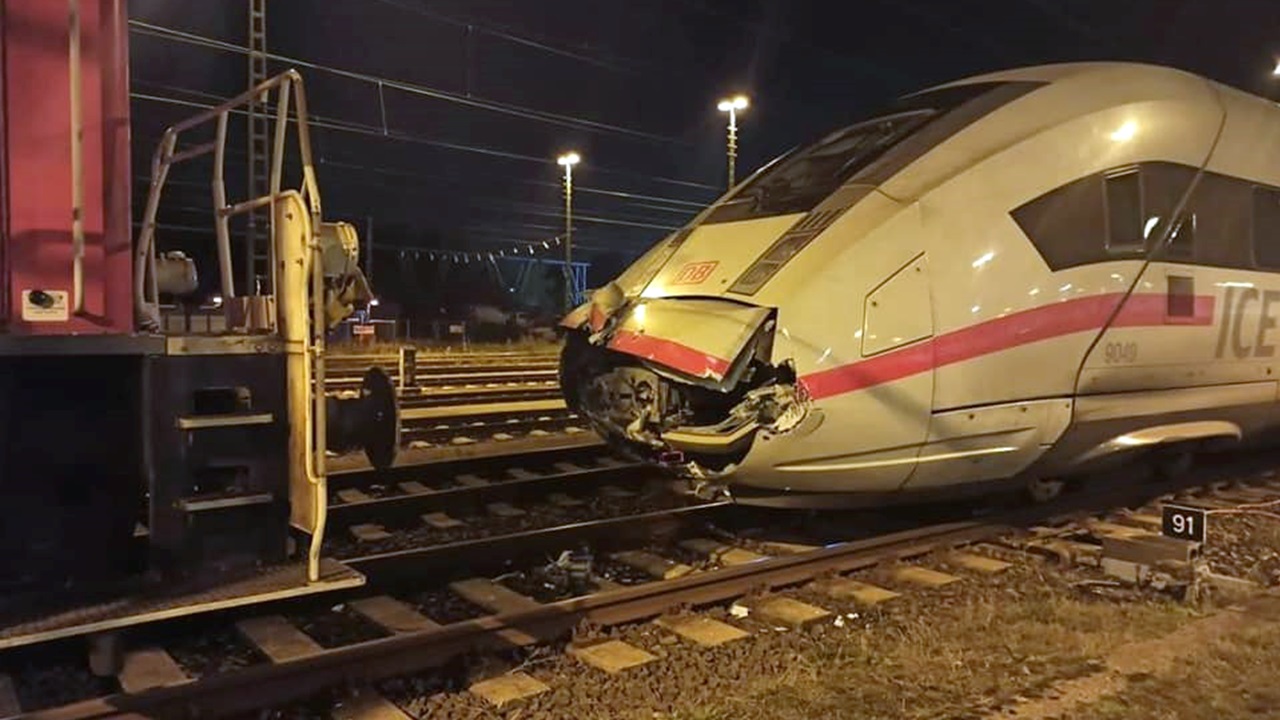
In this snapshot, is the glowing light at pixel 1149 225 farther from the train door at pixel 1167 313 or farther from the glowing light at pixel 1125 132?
the glowing light at pixel 1125 132

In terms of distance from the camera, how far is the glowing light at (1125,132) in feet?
21.5

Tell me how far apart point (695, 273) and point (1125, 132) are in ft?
9.72

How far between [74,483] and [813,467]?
3.65 m

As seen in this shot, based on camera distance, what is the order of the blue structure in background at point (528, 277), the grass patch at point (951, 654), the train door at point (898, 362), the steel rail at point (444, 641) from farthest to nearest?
the blue structure in background at point (528, 277)
the train door at point (898, 362)
the grass patch at point (951, 654)
the steel rail at point (444, 641)

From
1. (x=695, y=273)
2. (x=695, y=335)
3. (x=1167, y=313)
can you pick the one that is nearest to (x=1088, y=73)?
(x=1167, y=313)

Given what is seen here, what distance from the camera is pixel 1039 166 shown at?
6254 millimetres

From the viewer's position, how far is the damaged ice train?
5.66m

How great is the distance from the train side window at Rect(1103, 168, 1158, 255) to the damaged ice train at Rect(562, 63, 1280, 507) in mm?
14

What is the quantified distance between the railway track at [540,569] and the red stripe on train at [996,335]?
44.4 inches

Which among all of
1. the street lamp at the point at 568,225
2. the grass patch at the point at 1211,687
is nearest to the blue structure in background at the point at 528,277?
the street lamp at the point at 568,225

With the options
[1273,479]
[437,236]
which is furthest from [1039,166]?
[437,236]

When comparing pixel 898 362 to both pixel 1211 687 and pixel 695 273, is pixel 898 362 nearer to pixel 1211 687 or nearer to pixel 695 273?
pixel 695 273

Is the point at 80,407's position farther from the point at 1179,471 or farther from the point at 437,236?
the point at 437,236

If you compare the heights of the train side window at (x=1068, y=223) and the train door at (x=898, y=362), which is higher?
the train side window at (x=1068, y=223)
